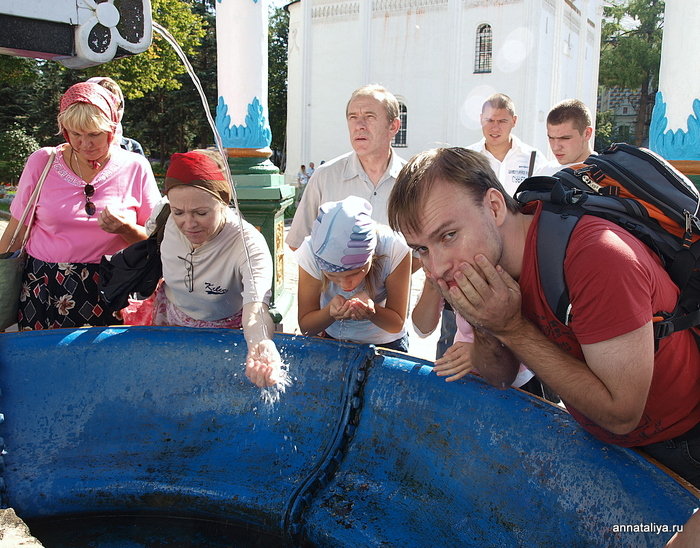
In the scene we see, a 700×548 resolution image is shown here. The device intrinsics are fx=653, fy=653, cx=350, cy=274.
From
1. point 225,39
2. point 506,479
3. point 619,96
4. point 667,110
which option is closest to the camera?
point 506,479

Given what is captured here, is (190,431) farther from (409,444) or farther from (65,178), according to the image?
(65,178)

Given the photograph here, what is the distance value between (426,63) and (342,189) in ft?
60.9

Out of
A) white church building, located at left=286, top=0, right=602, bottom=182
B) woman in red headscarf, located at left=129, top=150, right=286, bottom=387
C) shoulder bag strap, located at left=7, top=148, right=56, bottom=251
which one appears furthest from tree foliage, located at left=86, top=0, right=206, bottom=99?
woman in red headscarf, located at left=129, top=150, right=286, bottom=387

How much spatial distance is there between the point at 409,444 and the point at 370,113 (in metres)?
1.79

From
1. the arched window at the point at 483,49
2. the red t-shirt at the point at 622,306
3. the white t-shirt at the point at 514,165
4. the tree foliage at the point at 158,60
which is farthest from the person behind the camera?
the arched window at the point at 483,49

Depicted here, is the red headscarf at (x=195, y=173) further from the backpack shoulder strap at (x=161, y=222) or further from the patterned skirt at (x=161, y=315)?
the patterned skirt at (x=161, y=315)

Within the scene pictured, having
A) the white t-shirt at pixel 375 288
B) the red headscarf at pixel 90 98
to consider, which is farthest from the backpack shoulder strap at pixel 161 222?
the white t-shirt at pixel 375 288

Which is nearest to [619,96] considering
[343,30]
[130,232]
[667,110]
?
[343,30]

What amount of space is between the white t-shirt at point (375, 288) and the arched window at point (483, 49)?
1903 centimetres

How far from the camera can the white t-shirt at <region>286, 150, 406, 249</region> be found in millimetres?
3568

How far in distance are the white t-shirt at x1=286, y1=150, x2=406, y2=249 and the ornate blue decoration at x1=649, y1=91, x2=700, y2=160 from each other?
2.19m

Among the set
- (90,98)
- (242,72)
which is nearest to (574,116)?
(242,72)

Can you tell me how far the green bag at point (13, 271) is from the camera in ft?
9.81

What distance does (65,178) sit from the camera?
10.2 ft
